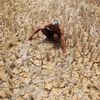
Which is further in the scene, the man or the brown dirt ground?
the man

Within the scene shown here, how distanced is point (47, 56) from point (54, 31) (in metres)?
0.76

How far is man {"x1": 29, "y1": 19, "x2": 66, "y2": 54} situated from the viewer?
7.16 m

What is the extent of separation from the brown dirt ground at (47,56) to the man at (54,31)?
Answer: 0.75 feet

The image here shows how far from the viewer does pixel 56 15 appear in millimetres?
9156

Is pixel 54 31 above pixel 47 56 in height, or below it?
above

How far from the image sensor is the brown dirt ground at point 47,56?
6.38m

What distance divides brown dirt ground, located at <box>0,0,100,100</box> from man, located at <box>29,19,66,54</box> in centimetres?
23

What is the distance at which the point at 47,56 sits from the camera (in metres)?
7.15

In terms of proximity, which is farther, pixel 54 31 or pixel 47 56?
pixel 54 31

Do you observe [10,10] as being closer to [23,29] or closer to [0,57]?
[23,29]

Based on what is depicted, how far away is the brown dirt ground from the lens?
638 centimetres

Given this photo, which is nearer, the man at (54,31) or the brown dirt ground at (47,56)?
the brown dirt ground at (47,56)

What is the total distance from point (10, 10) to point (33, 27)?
1.37m


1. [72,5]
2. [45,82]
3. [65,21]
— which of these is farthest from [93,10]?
[45,82]
